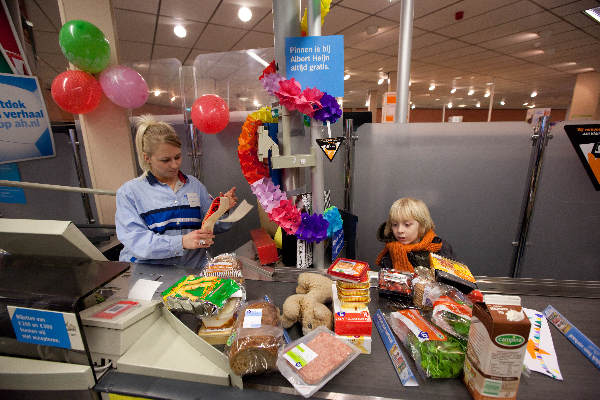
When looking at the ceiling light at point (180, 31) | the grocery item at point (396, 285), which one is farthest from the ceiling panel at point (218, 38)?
the grocery item at point (396, 285)

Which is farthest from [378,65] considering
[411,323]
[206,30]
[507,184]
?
[411,323]

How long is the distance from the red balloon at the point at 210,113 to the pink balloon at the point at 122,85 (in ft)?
1.57

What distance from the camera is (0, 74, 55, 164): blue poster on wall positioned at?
2.17m

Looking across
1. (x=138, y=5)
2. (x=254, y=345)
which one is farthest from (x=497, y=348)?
(x=138, y=5)

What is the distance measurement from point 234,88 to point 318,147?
236 cm

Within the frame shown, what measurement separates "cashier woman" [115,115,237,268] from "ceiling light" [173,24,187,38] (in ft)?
11.4

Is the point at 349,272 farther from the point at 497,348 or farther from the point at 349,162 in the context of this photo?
the point at 349,162

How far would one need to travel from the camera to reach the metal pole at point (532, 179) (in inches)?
83.7

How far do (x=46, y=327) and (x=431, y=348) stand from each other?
973 mm

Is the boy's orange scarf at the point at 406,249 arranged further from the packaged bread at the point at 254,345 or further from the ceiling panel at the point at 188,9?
the ceiling panel at the point at 188,9

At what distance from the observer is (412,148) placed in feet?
7.74

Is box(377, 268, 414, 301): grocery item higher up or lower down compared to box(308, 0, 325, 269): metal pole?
lower down

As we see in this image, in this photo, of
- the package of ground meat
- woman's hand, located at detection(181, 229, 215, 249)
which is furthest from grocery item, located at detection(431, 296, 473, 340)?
woman's hand, located at detection(181, 229, 215, 249)

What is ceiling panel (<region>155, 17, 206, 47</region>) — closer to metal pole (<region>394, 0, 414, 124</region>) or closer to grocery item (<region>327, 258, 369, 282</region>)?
metal pole (<region>394, 0, 414, 124</region>)
